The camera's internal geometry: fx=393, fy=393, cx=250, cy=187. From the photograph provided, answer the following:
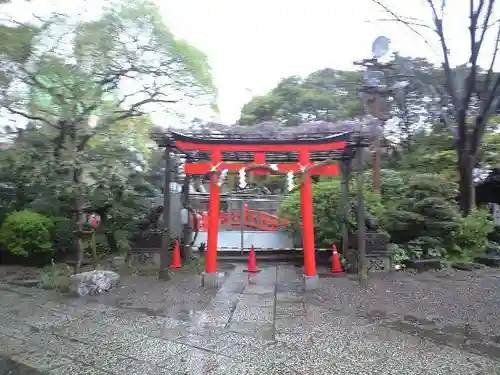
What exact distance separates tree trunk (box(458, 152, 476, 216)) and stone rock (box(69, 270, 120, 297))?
34.9 feet

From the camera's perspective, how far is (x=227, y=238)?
13.9 meters

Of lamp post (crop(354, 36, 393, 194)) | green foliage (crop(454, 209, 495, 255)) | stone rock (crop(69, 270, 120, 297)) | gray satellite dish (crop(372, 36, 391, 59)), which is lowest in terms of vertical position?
stone rock (crop(69, 270, 120, 297))

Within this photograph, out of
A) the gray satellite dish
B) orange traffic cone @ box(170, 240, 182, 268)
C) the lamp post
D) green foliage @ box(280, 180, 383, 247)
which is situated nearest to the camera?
orange traffic cone @ box(170, 240, 182, 268)

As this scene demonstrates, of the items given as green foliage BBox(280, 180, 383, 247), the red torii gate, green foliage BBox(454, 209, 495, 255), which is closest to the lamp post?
green foliage BBox(280, 180, 383, 247)

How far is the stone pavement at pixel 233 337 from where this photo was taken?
4.39m

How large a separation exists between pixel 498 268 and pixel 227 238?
817 cm

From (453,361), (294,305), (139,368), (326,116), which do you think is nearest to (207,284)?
(294,305)

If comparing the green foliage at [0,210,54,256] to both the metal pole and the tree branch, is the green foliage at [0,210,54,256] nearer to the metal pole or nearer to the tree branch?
the tree branch

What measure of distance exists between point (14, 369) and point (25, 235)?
7140 mm

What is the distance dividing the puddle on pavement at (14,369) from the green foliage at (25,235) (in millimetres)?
6618

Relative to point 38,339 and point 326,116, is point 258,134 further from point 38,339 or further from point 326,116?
point 326,116

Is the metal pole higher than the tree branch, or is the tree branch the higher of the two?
the tree branch

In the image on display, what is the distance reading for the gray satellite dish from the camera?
12359 millimetres

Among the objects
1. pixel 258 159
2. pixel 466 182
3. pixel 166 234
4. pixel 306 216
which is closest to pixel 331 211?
pixel 306 216
